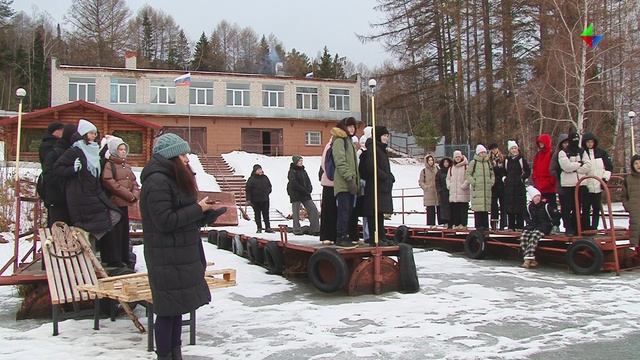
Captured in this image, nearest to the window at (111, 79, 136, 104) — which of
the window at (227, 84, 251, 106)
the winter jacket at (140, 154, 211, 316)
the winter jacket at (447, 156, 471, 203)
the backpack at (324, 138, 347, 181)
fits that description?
the window at (227, 84, 251, 106)

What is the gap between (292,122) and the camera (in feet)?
143

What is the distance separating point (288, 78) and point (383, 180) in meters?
35.9

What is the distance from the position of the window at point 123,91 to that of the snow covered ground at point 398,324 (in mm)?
33857

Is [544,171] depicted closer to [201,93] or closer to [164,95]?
[201,93]

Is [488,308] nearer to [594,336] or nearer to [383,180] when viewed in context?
[594,336]

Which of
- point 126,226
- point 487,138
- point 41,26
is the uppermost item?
point 41,26

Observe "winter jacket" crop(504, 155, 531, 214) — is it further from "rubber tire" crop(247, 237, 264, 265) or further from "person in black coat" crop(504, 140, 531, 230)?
"rubber tire" crop(247, 237, 264, 265)

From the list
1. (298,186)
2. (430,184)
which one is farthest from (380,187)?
(430,184)

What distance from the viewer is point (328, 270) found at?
772cm

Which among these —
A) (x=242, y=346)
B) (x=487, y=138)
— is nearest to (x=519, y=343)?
(x=242, y=346)

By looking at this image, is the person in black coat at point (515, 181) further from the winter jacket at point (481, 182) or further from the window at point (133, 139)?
the window at point (133, 139)

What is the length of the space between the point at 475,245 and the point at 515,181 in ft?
4.57

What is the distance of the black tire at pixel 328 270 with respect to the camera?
24.0 ft

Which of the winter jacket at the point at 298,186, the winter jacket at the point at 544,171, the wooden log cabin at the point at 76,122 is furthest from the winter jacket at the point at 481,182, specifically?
the wooden log cabin at the point at 76,122
